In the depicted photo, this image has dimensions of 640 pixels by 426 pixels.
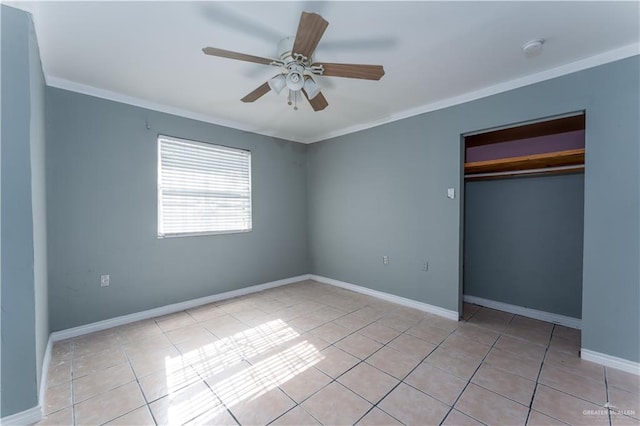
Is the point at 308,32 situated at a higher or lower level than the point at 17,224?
higher

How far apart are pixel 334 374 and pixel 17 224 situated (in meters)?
2.32

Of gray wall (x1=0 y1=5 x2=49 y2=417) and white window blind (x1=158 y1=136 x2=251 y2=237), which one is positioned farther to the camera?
white window blind (x1=158 y1=136 x2=251 y2=237)

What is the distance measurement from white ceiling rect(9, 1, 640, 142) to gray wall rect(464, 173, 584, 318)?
1.29 m

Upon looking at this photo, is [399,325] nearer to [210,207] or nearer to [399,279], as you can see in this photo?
[399,279]

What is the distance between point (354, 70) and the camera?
75.2 inches

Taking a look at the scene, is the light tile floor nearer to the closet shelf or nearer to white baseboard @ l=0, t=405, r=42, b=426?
white baseboard @ l=0, t=405, r=42, b=426

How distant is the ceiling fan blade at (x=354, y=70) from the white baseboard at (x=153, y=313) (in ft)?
10.5

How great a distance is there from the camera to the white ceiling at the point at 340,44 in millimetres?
1716

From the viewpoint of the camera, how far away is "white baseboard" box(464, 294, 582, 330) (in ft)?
9.53

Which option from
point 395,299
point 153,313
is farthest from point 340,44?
point 153,313

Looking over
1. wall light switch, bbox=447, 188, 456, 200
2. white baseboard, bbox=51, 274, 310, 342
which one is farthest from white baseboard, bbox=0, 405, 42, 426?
wall light switch, bbox=447, 188, 456, 200

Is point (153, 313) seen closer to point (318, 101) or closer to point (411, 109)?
point (318, 101)

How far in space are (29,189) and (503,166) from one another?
414 cm

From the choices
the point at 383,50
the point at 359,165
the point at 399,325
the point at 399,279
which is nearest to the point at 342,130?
the point at 359,165
